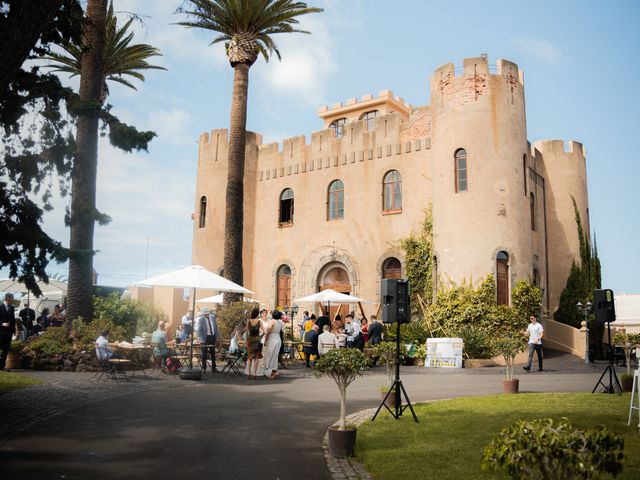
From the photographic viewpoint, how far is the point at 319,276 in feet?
87.4

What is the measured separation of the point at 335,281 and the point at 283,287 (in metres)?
2.98

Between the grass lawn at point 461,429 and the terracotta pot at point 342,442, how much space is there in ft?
0.57

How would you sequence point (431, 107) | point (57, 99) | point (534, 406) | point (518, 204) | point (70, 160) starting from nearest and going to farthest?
point (534, 406) → point (57, 99) → point (70, 160) → point (518, 204) → point (431, 107)

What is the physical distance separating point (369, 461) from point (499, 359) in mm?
14640

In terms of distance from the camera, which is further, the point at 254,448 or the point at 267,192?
the point at 267,192

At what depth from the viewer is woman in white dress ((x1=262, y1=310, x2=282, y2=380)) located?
1478 cm

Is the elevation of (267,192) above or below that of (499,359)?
above

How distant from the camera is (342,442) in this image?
658cm

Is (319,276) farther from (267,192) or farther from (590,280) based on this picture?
(590,280)

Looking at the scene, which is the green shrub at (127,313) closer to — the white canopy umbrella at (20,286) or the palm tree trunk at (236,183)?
the palm tree trunk at (236,183)

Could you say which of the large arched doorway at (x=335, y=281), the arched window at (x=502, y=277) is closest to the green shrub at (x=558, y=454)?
the arched window at (x=502, y=277)

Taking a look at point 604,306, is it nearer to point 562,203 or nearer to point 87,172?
point 87,172

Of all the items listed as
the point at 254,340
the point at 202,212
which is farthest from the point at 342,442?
the point at 202,212

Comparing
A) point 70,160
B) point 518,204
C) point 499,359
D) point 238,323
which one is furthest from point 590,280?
point 70,160
